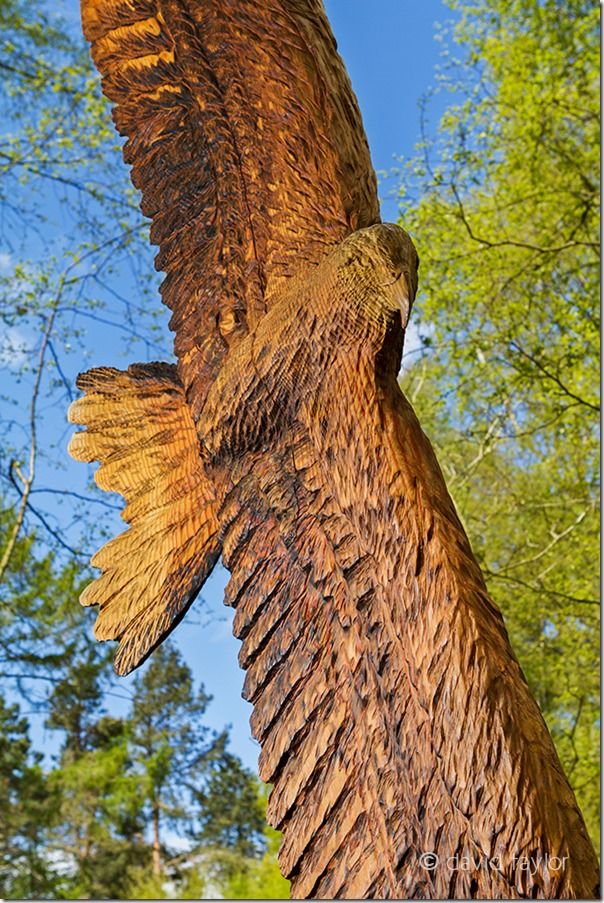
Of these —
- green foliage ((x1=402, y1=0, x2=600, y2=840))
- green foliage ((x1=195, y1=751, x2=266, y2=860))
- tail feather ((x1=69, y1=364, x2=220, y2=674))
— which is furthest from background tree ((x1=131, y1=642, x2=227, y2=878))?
tail feather ((x1=69, y1=364, x2=220, y2=674))

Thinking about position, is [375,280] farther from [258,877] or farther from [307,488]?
[258,877]

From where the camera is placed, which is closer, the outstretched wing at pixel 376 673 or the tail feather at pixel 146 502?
the outstretched wing at pixel 376 673

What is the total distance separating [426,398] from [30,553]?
5.47 ft

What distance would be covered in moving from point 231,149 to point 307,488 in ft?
1.09

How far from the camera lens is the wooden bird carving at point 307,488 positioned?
0.54 metres

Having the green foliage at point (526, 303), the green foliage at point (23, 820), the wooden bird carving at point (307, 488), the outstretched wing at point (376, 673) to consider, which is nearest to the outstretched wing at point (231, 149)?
the wooden bird carving at point (307, 488)

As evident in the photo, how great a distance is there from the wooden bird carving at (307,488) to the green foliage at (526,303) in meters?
2.19

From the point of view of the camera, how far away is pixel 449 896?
512mm

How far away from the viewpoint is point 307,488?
665 mm

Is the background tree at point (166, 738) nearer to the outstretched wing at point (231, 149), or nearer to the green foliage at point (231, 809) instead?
the green foliage at point (231, 809)

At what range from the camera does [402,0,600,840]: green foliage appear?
3264 mm

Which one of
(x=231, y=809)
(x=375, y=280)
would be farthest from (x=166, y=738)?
(x=375, y=280)

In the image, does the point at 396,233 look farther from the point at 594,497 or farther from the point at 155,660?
the point at 155,660

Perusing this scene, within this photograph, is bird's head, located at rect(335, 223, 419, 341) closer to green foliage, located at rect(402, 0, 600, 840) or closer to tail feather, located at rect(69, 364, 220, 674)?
tail feather, located at rect(69, 364, 220, 674)
